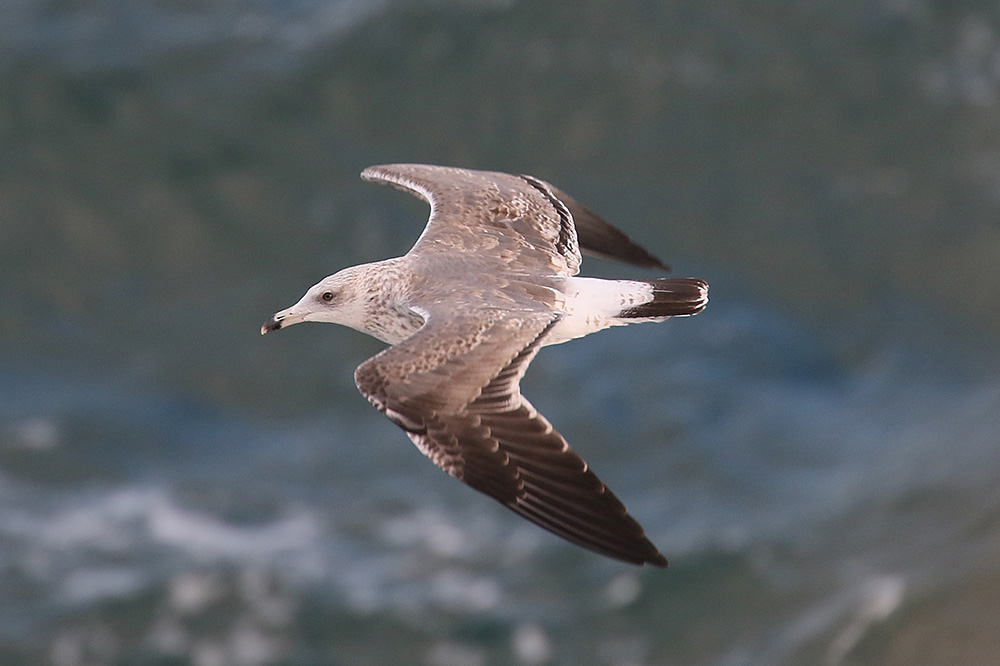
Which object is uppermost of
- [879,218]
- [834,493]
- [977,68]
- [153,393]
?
[977,68]

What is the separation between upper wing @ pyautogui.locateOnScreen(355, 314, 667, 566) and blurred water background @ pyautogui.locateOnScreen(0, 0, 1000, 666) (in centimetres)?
→ 1230

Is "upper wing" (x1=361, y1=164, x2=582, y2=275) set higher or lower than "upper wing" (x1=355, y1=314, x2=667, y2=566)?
higher

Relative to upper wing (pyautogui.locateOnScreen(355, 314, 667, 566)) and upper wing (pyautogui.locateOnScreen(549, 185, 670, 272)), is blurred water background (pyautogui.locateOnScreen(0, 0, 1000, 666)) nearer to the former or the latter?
upper wing (pyautogui.locateOnScreen(549, 185, 670, 272))

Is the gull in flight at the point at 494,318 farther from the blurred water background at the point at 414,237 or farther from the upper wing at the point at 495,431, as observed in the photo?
the blurred water background at the point at 414,237

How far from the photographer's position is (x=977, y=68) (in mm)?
21406

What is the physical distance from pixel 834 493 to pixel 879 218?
14.0ft

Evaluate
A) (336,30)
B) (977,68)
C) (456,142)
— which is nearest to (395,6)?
(336,30)

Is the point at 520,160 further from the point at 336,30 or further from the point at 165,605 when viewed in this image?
the point at 165,605

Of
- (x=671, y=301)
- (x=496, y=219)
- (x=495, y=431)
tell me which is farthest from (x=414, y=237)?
(x=495, y=431)

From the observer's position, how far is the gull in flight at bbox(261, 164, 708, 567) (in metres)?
6.95

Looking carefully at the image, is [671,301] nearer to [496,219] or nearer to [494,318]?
[494,318]

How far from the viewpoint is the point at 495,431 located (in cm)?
713

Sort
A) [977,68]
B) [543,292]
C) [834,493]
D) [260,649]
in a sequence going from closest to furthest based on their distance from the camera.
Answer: [543,292] → [260,649] → [834,493] → [977,68]

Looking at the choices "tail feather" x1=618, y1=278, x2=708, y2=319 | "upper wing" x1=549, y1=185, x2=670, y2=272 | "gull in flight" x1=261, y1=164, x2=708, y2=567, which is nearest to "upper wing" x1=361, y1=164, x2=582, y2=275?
"gull in flight" x1=261, y1=164, x2=708, y2=567
